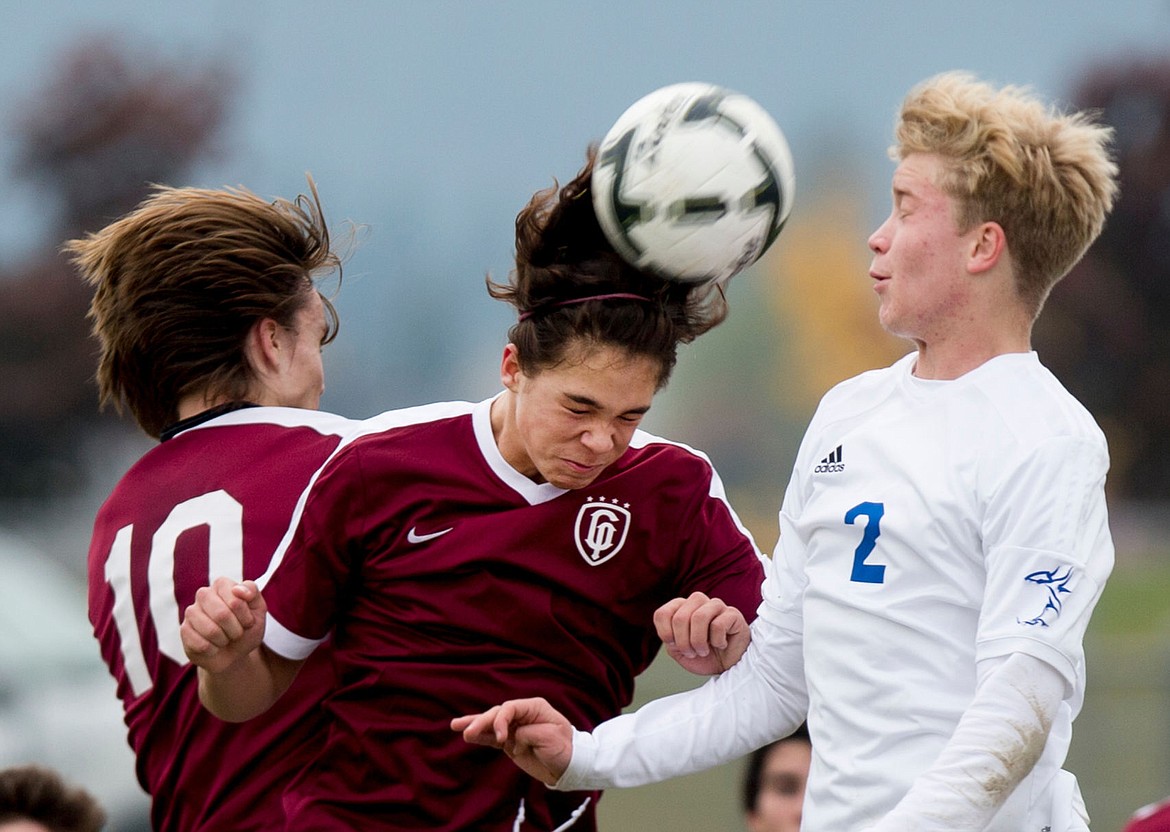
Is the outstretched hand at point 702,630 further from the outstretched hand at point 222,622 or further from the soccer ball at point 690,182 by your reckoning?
the outstretched hand at point 222,622

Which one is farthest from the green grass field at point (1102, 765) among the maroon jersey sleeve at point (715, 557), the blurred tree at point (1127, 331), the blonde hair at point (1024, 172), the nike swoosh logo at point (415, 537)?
the blurred tree at point (1127, 331)

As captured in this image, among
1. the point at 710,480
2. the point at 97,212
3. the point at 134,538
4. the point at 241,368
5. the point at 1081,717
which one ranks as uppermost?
the point at 97,212

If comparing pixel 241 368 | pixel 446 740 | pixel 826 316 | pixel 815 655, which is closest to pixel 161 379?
pixel 241 368

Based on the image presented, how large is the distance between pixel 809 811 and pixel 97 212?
20.4 meters

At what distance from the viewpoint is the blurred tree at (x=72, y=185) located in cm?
2108

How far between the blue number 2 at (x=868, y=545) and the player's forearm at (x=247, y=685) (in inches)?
50.9

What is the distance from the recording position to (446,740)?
3564 millimetres

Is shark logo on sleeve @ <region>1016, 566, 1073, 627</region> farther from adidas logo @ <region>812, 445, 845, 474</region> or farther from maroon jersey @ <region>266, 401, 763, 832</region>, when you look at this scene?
maroon jersey @ <region>266, 401, 763, 832</region>

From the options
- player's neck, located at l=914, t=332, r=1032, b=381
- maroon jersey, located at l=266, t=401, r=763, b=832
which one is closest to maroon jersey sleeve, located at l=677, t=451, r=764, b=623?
maroon jersey, located at l=266, t=401, r=763, b=832

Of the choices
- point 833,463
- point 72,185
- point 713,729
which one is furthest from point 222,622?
point 72,185

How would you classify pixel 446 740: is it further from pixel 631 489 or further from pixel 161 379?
pixel 161 379

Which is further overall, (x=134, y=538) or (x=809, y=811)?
(x=134, y=538)

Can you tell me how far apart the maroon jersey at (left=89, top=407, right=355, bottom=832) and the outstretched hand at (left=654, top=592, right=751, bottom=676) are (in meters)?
0.83

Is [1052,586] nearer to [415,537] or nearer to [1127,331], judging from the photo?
[415,537]
